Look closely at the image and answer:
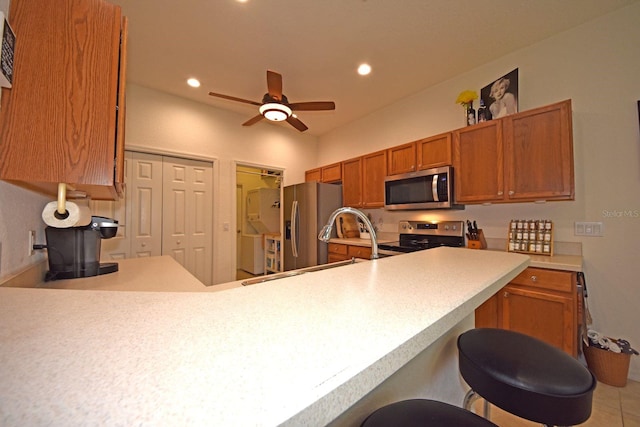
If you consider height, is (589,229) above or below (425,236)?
above

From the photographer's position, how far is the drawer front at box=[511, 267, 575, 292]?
1731 millimetres

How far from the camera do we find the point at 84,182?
0.90 m

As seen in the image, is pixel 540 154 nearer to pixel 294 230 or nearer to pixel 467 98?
pixel 467 98

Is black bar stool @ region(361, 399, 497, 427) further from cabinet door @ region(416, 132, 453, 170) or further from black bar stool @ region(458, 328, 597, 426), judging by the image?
cabinet door @ region(416, 132, 453, 170)

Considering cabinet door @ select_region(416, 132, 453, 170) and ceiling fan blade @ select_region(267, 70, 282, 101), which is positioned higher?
ceiling fan blade @ select_region(267, 70, 282, 101)

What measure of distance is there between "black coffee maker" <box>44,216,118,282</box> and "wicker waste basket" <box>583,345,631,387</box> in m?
3.40

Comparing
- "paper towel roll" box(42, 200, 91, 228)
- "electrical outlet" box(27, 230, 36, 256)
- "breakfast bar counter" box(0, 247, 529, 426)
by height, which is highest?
"paper towel roll" box(42, 200, 91, 228)

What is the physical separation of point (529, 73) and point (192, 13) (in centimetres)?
313

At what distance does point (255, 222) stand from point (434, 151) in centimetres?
395

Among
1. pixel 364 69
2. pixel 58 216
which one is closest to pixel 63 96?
pixel 58 216

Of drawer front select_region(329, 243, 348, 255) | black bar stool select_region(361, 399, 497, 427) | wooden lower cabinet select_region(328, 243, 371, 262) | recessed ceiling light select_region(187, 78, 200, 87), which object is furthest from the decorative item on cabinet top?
recessed ceiling light select_region(187, 78, 200, 87)

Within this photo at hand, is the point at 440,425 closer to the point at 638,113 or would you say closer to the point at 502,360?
the point at 502,360

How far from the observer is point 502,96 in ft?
7.64

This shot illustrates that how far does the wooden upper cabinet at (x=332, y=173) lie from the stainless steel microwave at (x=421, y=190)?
934mm
